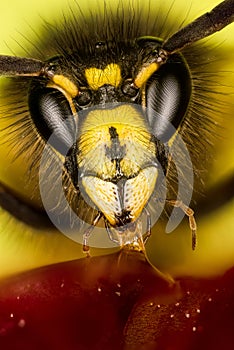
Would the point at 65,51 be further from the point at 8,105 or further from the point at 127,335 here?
the point at 127,335

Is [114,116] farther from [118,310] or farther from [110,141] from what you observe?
[118,310]

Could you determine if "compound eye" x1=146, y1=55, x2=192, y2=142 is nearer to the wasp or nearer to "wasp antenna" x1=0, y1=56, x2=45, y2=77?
the wasp

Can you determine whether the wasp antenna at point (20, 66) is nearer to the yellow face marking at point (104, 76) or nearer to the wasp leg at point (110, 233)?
the yellow face marking at point (104, 76)

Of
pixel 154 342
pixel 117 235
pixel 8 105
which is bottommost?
pixel 154 342

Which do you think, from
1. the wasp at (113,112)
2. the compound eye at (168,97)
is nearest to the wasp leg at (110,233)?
the wasp at (113,112)

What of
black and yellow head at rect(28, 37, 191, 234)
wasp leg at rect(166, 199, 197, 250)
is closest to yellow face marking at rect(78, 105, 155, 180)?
black and yellow head at rect(28, 37, 191, 234)

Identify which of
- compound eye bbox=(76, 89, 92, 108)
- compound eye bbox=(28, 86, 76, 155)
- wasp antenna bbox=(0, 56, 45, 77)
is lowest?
compound eye bbox=(28, 86, 76, 155)

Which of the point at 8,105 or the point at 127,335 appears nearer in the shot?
the point at 127,335

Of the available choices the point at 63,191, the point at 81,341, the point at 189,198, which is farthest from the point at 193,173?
the point at 81,341
